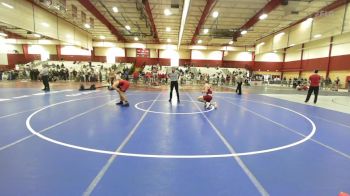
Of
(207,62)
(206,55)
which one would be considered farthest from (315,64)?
(206,55)

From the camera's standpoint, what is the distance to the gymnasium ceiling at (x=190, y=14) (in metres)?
19.6

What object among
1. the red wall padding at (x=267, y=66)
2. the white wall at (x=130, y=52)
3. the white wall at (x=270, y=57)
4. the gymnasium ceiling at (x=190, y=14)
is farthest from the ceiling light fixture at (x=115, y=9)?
the red wall padding at (x=267, y=66)

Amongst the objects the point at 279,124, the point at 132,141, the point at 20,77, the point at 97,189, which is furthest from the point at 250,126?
the point at 20,77

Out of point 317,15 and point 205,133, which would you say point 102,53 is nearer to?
point 317,15

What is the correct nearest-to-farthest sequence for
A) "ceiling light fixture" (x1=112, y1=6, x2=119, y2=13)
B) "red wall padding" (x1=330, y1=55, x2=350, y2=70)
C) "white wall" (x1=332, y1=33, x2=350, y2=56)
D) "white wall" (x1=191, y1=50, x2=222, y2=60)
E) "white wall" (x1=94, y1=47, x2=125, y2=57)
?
1. "ceiling light fixture" (x1=112, y1=6, x2=119, y2=13)
2. "white wall" (x1=332, y1=33, x2=350, y2=56)
3. "red wall padding" (x1=330, y1=55, x2=350, y2=70)
4. "white wall" (x1=94, y1=47, x2=125, y2=57)
5. "white wall" (x1=191, y1=50, x2=222, y2=60)

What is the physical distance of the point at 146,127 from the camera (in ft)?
19.0

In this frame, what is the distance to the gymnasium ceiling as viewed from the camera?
1959 centimetres

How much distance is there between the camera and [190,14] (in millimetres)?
24062

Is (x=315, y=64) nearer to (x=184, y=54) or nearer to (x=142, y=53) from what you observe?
(x=184, y=54)

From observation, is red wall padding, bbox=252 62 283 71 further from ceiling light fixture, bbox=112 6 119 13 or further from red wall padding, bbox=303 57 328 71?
ceiling light fixture, bbox=112 6 119 13

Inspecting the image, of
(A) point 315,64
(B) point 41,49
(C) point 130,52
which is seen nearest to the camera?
(A) point 315,64

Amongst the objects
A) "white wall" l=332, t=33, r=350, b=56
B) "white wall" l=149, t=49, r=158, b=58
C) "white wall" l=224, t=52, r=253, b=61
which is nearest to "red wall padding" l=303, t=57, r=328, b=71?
"white wall" l=332, t=33, r=350, b=56

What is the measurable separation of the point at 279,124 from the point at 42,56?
44.9 m

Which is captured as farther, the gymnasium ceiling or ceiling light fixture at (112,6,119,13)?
ceiling light fixture at (112,6,119,13)
